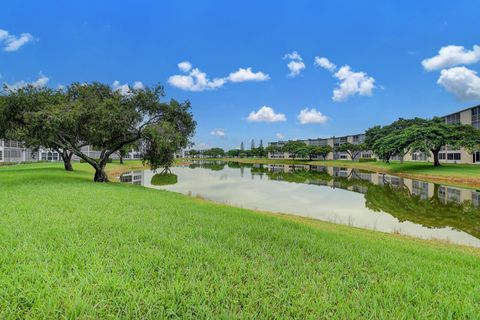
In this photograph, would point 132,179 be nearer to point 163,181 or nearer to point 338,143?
point 163,181

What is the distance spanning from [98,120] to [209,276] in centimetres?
1944

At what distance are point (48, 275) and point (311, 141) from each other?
470 feet

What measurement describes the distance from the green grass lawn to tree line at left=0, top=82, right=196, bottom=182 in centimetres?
1465

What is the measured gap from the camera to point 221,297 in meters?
3.45

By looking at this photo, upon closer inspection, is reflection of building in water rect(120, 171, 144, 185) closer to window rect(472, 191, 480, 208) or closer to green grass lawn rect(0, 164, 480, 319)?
green grass lawn rect(0, 164, 480, 319)

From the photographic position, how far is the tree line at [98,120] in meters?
19.5

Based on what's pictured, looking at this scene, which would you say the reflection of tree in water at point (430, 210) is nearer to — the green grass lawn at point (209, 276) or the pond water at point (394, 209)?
the pond water at point (394, 209)

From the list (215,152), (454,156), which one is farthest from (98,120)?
(215,152)

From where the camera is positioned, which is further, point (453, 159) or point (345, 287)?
point (453, 159)

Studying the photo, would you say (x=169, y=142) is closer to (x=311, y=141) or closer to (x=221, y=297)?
(x=221, y=297)

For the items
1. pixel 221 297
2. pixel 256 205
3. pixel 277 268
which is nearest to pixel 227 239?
pixel 277 268

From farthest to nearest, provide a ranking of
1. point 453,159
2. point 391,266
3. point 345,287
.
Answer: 1. point 453,159
2. point 391,266
3. point 345,287

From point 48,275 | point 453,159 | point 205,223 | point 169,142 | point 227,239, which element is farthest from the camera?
point 453,159

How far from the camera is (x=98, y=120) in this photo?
1998cm
